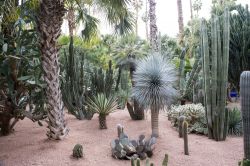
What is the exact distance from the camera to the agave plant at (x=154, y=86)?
23.2 ft

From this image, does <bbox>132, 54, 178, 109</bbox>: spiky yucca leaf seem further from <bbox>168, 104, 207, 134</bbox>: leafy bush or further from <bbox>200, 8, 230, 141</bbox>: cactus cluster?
<bbox>168, 104, 207, 134</bbox>: leafy bush

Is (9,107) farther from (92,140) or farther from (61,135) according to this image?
(92,140)

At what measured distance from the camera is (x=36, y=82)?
668 centimetres

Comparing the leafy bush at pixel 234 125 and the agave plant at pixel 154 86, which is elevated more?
the agave plant at pixel 154 86

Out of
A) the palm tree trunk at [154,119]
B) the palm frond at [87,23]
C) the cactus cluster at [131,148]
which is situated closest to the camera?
the cactus cluster at [131,148]

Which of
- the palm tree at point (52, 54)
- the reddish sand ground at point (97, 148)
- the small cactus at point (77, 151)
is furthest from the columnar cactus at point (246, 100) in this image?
the palm tree at point (52, 54)

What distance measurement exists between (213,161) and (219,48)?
2.92 metres

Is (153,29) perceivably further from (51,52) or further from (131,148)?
(131,148)

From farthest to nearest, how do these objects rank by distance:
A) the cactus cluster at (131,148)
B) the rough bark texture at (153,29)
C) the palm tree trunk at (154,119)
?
the rough bark texture at (153,29) < the palm tree trunk at (154,119) < the cactus cluster at (131,148)

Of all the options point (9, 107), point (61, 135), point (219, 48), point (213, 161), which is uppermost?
point (219, 48)

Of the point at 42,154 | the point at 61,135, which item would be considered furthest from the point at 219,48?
the point at 42,154

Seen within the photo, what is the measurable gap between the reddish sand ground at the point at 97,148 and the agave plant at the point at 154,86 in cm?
79

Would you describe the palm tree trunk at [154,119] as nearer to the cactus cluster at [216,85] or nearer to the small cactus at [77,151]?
the cactus cluster at [216,85]

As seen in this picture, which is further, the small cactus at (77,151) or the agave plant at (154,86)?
the agave plant at (154,86)
